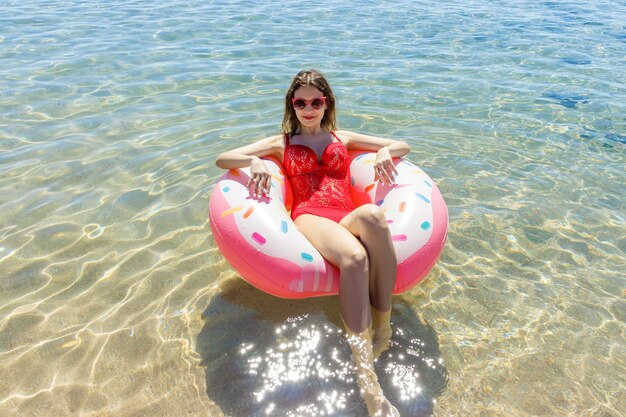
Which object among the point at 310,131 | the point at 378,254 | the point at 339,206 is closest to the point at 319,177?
the point at 339,206

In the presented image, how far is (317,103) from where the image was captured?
3314 mm

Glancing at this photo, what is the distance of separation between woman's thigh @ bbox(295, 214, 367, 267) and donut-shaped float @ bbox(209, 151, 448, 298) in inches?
2.0

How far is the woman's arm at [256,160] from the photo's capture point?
3068 millimetres

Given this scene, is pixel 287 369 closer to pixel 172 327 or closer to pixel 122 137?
pixel 172 327

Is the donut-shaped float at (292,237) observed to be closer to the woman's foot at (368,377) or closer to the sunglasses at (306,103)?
the woman's foot at (368,377)

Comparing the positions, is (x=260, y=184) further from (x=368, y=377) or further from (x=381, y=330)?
(x=368, y=377)

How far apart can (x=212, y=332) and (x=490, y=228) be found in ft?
7.50

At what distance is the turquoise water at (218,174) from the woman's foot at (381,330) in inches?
14.3

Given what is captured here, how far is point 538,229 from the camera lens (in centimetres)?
391

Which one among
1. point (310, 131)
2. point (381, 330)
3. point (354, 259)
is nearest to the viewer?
point (354, 259)

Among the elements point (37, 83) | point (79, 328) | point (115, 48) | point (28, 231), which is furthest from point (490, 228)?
point (115, 48)

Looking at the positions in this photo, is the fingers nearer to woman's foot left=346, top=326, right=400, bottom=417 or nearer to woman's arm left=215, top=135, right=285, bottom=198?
woman's arm left=215, top=135, right=285, bottom=198

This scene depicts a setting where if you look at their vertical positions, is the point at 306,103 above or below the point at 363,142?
above

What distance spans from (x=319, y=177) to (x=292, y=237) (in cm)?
77
